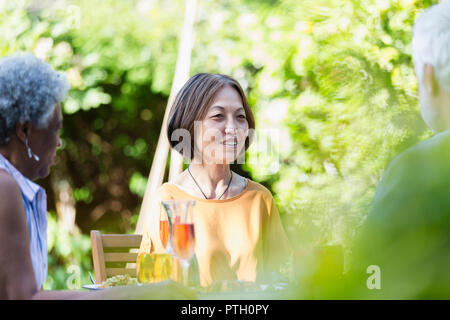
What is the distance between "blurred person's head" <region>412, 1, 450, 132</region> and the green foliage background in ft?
4.58

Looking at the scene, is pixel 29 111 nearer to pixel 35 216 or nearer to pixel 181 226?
pixel 35 216

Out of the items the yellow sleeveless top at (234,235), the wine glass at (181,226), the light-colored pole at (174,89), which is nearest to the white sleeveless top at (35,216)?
the wine glass at (181,226)

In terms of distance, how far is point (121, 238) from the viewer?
2379 mm

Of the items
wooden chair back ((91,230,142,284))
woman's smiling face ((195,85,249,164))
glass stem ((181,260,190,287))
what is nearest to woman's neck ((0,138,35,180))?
glass stem ((181,260,190,287))

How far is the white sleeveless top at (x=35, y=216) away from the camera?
1211mm

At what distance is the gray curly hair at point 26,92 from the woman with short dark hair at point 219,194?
71 centimetres

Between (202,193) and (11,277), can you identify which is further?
(202,193)

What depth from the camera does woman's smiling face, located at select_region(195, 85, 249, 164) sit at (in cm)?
193

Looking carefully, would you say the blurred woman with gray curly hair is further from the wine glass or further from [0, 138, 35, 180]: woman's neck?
the wine glass

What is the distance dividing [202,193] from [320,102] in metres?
1.39

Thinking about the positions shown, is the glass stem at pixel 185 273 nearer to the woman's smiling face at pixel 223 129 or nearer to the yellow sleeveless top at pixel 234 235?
the yellow sleeveless top at pixel 234 235

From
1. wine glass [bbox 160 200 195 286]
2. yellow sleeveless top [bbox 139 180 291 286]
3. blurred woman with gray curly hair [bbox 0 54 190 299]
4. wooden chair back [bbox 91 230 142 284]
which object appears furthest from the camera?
wooden chair back [bbox 91 230 142 284]
